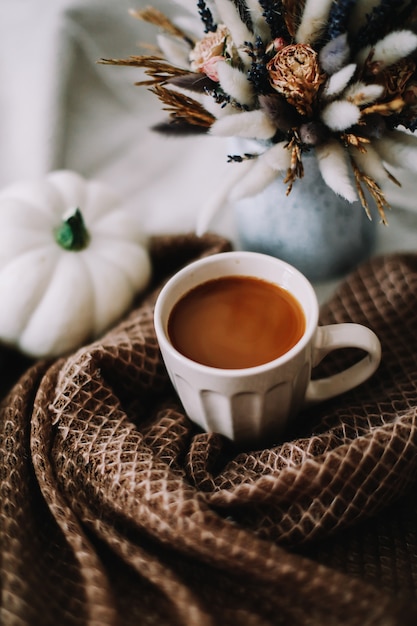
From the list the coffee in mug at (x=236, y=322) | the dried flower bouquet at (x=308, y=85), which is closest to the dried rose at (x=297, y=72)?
the dried flower bouquet at (x=308, y=85)

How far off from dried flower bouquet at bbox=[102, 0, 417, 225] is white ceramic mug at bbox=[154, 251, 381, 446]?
98 mm

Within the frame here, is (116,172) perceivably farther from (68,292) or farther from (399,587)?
(399,587)

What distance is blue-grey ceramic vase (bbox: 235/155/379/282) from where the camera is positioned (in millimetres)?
728

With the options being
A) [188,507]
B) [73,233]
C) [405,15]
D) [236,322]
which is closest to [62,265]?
[73,233]

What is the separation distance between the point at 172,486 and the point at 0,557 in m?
Result: 0.17

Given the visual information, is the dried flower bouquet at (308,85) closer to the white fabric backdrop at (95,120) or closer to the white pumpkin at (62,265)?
the white pumpkin at (62,265)

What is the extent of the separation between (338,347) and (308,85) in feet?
0.90

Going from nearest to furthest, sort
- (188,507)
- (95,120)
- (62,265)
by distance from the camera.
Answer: (188,507) → (62,265) → (95,120)

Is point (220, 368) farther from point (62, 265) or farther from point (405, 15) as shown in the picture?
point (405, 15)

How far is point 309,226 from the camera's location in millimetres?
762

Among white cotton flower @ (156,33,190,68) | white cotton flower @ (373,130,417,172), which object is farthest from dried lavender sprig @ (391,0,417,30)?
white cotton flower @ (156,33,190,68)

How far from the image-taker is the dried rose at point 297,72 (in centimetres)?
57

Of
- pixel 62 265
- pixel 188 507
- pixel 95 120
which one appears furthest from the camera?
pixel 95 120

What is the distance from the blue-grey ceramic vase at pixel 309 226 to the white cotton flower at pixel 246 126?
87 mm
